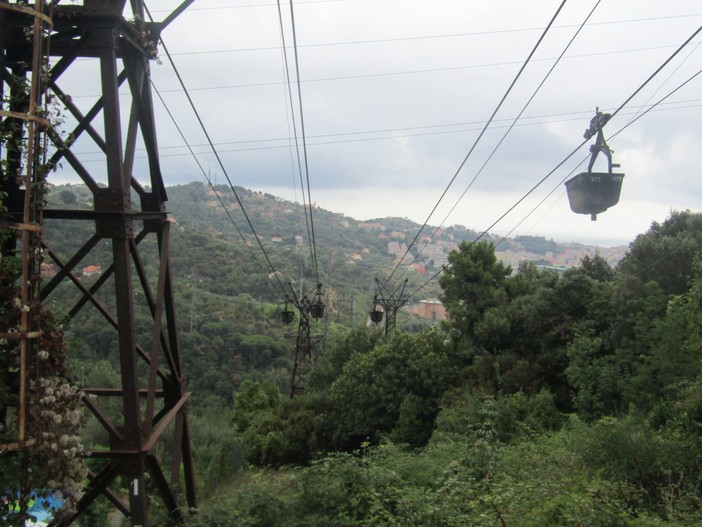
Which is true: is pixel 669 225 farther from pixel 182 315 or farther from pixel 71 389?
pixel 182 315

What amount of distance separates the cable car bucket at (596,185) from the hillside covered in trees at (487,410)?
2.63m

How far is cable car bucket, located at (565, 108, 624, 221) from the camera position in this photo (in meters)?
5.06

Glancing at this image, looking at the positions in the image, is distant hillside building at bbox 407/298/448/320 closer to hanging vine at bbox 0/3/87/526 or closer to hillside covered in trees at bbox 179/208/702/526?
hillside covered in trees at bbox 179/208/702/526

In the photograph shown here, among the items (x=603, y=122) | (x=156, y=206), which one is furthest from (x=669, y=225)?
(x=156, y=206)

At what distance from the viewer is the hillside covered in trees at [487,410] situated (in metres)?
5.64

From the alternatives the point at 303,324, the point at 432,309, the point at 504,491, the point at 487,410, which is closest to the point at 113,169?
the point at 504,491

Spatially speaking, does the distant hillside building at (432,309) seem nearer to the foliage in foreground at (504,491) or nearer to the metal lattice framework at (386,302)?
the metal lattice framework at (386,302)

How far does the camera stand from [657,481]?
22.4 feet

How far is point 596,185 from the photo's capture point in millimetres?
5062

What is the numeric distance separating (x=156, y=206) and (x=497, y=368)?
14.2 meters

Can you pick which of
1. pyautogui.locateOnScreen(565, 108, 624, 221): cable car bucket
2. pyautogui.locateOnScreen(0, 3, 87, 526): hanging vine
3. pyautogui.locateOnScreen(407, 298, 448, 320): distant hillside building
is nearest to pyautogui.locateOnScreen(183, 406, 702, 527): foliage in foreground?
pyautogui.locateOnScreen(0, 3, 87, 526): hanging vine

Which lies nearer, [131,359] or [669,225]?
[131,359]

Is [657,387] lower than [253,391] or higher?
higher


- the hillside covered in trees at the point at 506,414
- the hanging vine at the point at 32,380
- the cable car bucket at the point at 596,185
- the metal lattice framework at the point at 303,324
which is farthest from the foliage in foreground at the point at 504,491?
the metal lattice framework at the point at 303,324
